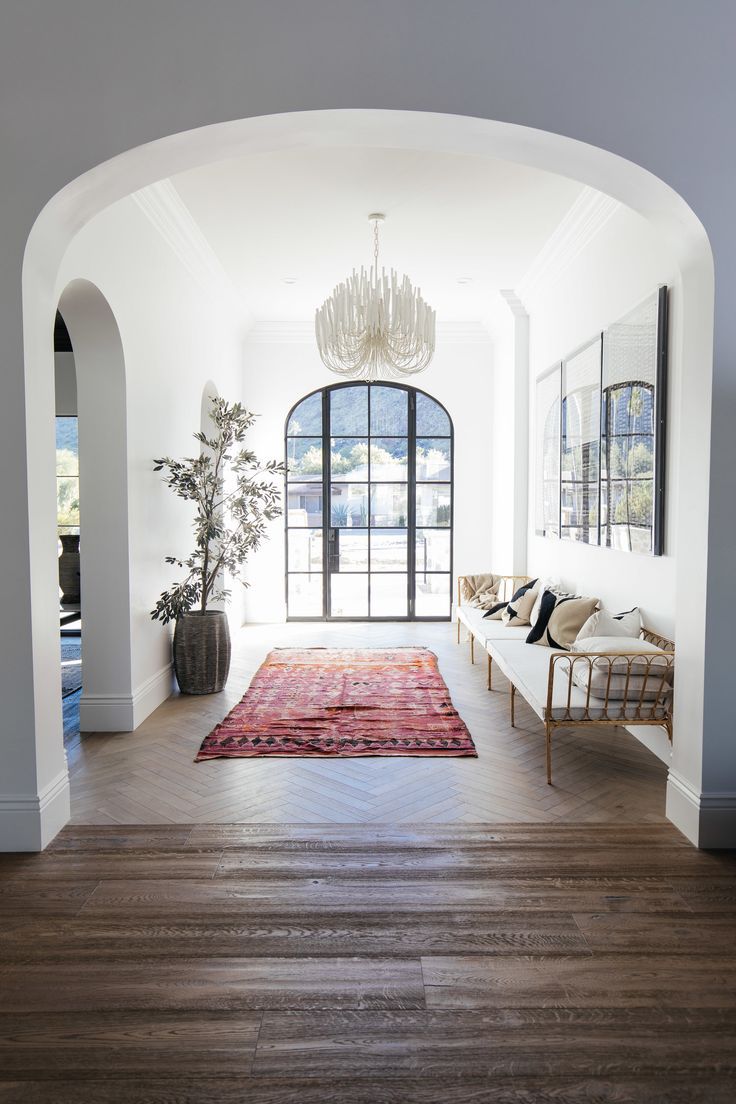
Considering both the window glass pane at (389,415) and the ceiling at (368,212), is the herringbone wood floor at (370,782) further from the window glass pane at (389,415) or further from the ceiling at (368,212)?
the window glass pane at (389,415)

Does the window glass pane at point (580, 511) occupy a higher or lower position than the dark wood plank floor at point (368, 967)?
higher

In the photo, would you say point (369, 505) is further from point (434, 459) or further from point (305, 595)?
point (305, 595)

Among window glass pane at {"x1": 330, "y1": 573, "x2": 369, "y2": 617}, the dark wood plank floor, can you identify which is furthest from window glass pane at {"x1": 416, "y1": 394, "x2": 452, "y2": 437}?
the dark wood plank floor

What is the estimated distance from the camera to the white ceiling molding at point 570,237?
502 centimetres

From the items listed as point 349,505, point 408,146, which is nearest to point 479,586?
point 349,505

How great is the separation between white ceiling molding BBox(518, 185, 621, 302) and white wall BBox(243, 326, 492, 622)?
1.96 meters

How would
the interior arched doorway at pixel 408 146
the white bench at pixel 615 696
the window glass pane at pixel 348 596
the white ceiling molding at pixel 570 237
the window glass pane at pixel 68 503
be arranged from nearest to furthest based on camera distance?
the interior arched doorway at pixel 408 146
the white bench at pixel 615 696
the white ceiling molding at pixel 570 237
the window glass pane at pixel 348 596
the window glass pane at pixel 68 503

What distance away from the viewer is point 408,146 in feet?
10.9

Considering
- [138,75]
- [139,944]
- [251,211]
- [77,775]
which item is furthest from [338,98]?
[77,775]

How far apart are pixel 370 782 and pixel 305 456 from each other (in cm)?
590

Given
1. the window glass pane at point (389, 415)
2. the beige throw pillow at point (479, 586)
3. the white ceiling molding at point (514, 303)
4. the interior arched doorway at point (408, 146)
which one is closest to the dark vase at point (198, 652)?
the interior arched doorway at point (408, 146)

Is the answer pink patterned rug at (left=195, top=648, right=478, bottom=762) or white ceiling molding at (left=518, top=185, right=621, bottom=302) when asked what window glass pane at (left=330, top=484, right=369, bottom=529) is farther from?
white ceiling molding at (left=518, top=185, right=621, bottom=302)

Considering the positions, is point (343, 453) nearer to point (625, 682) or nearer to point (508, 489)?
point (508, 489)

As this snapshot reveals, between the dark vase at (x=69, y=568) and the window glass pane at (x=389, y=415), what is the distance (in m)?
4.00
